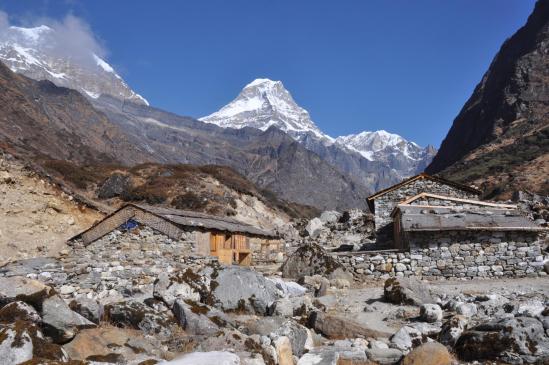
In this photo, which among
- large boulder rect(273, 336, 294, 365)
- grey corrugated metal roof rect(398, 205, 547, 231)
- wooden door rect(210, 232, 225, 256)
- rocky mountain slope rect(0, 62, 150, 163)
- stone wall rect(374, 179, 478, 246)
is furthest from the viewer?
rocky mountain slope rect(0, 62, 150, 163)

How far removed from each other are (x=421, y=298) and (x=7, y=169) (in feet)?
80.9

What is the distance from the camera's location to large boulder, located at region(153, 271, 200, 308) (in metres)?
10.6

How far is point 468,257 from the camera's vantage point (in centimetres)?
1711

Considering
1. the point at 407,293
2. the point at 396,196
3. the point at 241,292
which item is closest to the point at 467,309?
the point at 407,293

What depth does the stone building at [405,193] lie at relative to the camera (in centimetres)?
2867

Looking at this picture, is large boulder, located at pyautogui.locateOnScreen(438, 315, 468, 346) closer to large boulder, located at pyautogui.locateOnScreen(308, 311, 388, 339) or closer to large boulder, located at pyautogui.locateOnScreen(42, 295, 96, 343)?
large boulder, located at pyautogui.locateOnScreen(308, 311, 388, 339)

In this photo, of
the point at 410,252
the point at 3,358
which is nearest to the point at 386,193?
the point at 410,252

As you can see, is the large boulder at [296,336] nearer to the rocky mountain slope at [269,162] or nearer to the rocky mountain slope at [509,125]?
the rocky mountain slope at [509,125]

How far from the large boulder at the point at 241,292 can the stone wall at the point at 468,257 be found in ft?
20.9

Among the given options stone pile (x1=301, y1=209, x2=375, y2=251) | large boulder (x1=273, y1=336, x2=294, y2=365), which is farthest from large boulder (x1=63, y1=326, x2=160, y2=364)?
stone pile (x1=301, y1=209, x2=375, y2=251)

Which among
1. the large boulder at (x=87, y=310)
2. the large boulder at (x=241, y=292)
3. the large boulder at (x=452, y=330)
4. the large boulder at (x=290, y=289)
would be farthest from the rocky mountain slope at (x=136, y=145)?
the large boulder at (x=452, y=330)

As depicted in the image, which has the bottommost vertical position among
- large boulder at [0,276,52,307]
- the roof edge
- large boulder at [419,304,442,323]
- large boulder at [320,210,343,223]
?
large boulder at [419,304,442,323]

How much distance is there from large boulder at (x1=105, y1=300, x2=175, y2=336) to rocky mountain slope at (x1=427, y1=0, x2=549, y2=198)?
2472 inches

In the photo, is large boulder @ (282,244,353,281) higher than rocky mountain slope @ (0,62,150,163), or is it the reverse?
rocky mountain slope @ (0,62,150,163)
